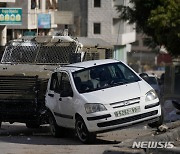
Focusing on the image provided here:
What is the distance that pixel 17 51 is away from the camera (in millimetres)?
17344

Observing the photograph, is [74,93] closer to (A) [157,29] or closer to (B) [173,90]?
(A) [157,29]

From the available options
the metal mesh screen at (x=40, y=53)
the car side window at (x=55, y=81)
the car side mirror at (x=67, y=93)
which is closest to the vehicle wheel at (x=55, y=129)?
the car side window at (x=55, y=81)

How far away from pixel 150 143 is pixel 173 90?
29822 millimetres

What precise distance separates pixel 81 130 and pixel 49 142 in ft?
3.06

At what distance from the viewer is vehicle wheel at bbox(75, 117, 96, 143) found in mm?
12734

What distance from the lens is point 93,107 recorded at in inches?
490

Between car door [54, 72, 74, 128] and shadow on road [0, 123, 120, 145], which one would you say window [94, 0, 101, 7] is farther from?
car door [54, 72, 74, 128]

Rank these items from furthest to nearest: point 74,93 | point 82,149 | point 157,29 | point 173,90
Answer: point 173,90
point 157,29
point 74,93
point 82,149

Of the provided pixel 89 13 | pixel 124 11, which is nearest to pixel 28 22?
pixel 124 11

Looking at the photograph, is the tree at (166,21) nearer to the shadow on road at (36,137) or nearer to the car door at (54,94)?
the shadow on road at (36,137)

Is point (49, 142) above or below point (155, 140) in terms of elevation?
below

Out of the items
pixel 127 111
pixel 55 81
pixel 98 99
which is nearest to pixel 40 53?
pixel 55 81

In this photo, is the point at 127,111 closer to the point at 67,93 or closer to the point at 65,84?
the point at 67,93

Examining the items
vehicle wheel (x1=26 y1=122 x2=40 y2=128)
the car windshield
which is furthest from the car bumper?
vehicle wheel (x1=26 y1=122 x2=40 y2=128)
